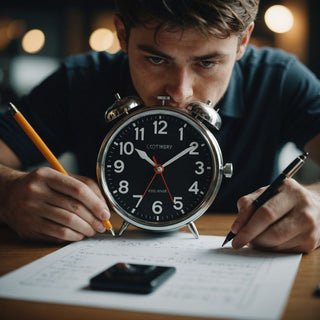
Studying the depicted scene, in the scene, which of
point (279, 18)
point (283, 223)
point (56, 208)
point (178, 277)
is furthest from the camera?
point (279, 18)

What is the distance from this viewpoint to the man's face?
1362 millimetres

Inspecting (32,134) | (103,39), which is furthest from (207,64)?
(103,39)

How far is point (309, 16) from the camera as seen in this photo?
5715mm

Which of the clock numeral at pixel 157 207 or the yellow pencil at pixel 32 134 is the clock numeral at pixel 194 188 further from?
the yellow pencil at pixel 32 134

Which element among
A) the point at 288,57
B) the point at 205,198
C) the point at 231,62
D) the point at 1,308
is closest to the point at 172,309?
the point at 1,308

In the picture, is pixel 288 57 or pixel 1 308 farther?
pixel 288 57

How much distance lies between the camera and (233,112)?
1.81 meters

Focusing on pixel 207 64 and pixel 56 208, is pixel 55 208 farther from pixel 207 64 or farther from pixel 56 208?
pixel 207 64

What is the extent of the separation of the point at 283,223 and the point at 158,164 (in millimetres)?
386

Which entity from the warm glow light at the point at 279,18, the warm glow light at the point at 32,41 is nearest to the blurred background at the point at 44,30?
the warm glow light at the point at 32,41

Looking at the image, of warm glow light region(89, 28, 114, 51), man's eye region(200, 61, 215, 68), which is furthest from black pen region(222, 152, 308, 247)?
warm glow light region(89, 28, 114, 51)

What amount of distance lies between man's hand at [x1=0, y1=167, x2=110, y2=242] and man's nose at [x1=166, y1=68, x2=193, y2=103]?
Answer: 1.33 feet

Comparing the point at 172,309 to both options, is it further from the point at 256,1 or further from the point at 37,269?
the point at 256,1

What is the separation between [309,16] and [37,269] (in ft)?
18.4
